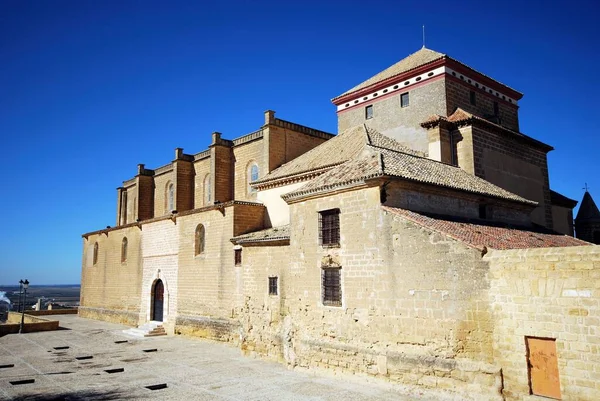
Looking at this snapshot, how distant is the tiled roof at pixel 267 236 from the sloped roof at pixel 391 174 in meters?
1.79

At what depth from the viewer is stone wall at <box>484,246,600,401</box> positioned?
7.98 m

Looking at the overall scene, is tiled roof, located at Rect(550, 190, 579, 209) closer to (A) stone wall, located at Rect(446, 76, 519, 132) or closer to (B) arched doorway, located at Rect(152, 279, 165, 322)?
(A) stone wall, located at Rect(446, 76, 519, 132)

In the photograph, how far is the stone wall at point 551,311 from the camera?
314 inches

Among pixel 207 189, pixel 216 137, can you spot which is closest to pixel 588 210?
pixel 216 137

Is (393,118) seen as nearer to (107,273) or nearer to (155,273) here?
(155,273)

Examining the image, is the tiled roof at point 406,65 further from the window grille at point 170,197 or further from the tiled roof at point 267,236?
the window grille at point 170,197

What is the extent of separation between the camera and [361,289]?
12.0 metres

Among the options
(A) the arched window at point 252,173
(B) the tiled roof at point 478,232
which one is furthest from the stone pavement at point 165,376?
(A) the arched window at point 252,173

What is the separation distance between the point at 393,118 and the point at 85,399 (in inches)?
620

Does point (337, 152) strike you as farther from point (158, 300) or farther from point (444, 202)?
point (158, 300)

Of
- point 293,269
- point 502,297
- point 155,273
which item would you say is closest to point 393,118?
point 293,269

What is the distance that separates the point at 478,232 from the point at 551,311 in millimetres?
3366

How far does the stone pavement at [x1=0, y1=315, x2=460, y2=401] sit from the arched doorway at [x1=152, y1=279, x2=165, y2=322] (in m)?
4.00

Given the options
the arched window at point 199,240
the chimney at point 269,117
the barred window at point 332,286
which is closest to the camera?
the barred window at point 332,286
